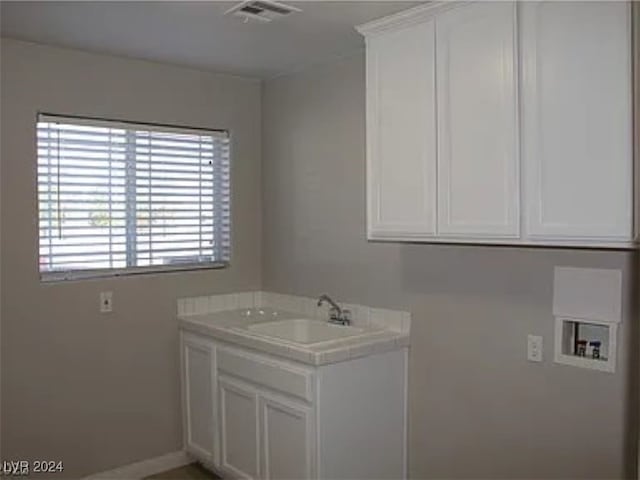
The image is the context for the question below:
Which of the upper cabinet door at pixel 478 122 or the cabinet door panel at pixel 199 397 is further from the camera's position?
the cabinet door panel at pixel 199 397

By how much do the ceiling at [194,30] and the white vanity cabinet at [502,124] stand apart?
0.25 metres

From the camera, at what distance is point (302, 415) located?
9.34 feet

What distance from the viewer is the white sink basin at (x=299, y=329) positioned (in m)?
3.50

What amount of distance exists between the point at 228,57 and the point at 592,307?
7.60ft

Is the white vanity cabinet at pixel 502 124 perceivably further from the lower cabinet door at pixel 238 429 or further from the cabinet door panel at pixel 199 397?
the cabinet door panel at pixel 199 397

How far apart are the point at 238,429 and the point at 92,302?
3.54 ft

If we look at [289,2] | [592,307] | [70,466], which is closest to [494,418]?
[592,307]

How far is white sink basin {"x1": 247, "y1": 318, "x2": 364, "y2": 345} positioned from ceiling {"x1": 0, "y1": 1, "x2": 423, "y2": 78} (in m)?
1.53

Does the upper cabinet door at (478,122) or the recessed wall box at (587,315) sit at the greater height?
the upper cabinet door at (478,122)

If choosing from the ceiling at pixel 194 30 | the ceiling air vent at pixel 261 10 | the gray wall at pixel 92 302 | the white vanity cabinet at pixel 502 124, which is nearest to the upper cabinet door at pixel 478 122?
the white vanity cabinet at pixel 502 124

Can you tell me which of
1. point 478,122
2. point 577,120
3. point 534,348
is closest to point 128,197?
point 478,122

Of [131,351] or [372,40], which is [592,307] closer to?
[372,40]

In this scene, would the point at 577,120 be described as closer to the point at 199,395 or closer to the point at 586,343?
the point at 586,343

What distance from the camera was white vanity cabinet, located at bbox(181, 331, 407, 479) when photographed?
9.25 ft
